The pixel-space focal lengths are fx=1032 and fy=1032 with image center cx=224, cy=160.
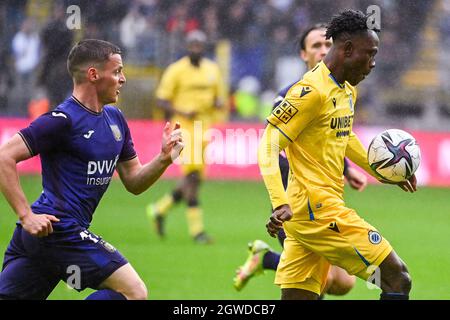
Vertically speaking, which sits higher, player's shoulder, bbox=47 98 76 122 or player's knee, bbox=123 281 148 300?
player's shoulder, bbox=47 98 76 122

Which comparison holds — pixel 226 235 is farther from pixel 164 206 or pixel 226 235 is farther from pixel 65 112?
pixel 65 112

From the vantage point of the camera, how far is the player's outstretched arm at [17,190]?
554 cm

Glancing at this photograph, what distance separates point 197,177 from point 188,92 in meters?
1.50

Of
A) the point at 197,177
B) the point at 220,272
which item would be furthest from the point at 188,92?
the point at 220,272

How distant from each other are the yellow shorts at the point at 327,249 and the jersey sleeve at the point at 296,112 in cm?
57

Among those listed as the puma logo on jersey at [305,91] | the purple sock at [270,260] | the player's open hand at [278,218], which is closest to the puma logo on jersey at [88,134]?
the player's open hand at [278,218]

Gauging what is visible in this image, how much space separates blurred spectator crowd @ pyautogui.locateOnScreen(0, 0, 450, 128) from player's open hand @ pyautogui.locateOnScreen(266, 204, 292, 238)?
13.4m

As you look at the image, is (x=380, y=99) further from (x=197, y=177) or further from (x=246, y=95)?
(x=197, y=177)

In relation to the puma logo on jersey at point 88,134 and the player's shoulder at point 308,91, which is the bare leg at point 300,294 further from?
the puma logo on jersey at point 88,134

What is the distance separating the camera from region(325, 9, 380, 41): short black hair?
622cm

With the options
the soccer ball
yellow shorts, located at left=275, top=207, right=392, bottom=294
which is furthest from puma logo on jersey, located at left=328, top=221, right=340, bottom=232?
the soccer ball

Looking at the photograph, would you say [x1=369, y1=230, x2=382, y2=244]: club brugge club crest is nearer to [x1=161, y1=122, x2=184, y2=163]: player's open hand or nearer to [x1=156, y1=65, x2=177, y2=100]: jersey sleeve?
[x1=161, y1=122, x2=184, y2=163]: player's open hand

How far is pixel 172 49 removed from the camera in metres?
20.1

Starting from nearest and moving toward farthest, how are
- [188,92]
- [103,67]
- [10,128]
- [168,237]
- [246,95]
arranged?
[103,67]
[168,237]
[188,92]
[10,128]
[246,95]
